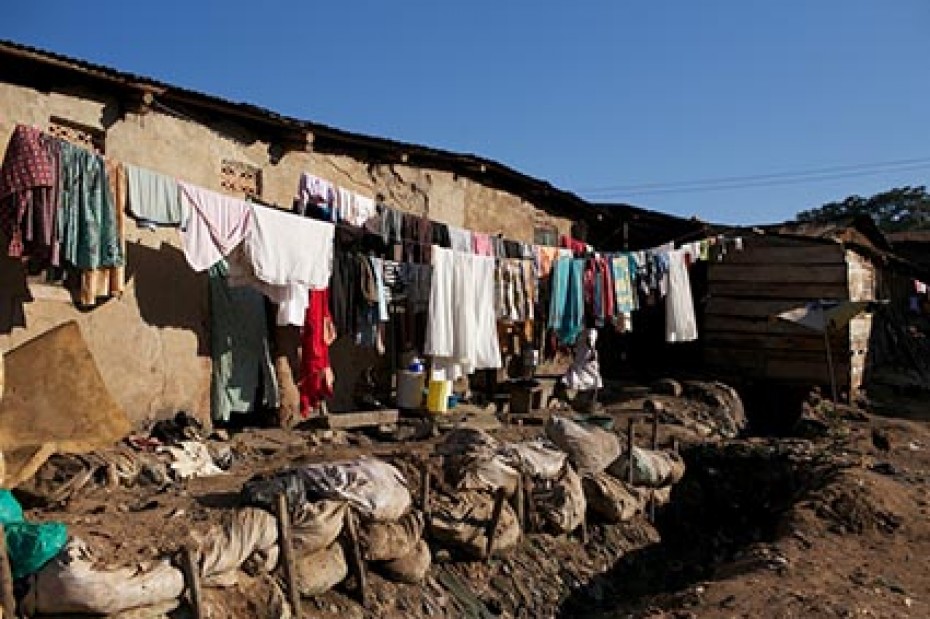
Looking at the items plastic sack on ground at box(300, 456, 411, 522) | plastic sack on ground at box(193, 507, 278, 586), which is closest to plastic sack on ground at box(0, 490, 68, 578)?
plastic sack on ground at box(193, 507, 278, 586)

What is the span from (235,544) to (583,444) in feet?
14.7

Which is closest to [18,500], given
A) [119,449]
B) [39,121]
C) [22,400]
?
[22,400]

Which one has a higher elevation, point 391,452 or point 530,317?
point 530,317

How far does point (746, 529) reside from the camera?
9156mm


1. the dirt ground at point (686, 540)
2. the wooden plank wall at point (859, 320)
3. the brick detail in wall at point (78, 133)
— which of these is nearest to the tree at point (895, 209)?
the wooden plank wall at point (859, 320)

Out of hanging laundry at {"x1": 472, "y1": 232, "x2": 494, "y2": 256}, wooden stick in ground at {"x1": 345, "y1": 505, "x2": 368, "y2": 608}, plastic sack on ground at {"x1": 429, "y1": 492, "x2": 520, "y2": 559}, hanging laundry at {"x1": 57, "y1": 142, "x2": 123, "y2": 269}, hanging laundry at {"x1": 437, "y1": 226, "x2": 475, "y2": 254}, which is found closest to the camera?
wooden stick in ground at {"x1": 345, "y1": 505, "x2": 368, "y2": 608}

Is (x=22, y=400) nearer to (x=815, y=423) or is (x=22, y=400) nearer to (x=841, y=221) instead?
(x=815, y=423)

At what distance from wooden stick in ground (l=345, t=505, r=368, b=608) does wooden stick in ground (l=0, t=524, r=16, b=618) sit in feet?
6.94

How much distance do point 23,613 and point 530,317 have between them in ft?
22.2

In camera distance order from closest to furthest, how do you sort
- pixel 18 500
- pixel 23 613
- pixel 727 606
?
pixel 23 613
pixel 18 500
pixel 727 606

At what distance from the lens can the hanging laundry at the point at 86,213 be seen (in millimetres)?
5324

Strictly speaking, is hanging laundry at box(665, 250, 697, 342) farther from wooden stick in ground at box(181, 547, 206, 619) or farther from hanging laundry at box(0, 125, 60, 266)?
wooden stick in ground at box(181, 547, 206, 619)

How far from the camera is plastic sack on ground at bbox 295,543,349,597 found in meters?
4.95

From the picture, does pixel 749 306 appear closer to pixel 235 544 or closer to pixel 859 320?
pixel 859 320
